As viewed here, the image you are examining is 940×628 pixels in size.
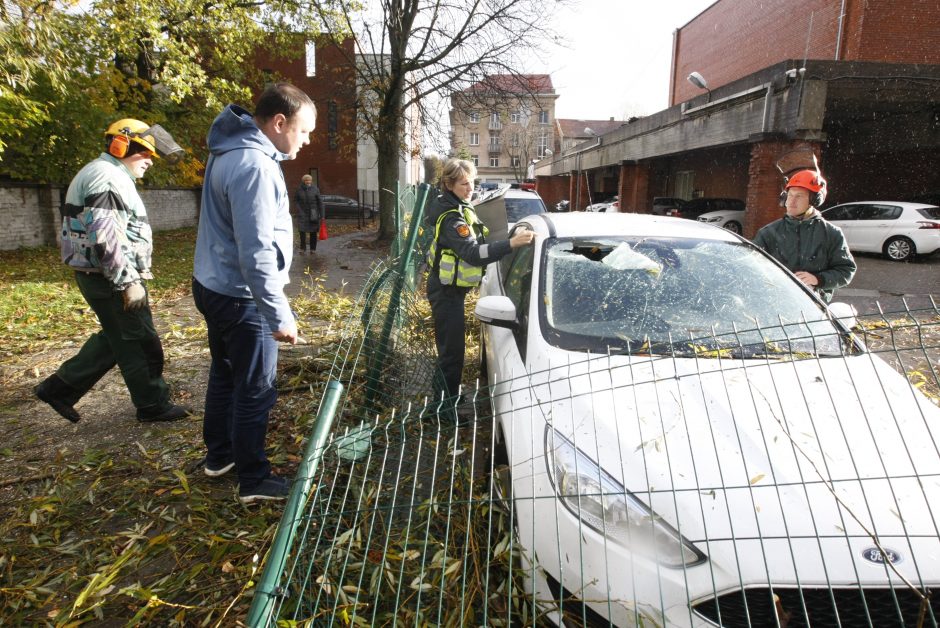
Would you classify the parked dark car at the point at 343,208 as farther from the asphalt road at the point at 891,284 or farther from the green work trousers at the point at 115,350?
the green work trousers at the point at 115,350

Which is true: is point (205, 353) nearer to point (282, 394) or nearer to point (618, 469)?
point (282, 394)

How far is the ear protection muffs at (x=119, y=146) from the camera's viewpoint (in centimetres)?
336

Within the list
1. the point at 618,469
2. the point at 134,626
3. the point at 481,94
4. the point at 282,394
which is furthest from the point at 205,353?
the point at 481,94

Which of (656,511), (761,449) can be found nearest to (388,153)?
(761,449)

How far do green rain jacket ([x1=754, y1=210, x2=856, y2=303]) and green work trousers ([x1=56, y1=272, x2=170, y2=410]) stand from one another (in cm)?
429

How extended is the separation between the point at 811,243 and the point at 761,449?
252 cm

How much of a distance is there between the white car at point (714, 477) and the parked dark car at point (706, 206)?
19351mm

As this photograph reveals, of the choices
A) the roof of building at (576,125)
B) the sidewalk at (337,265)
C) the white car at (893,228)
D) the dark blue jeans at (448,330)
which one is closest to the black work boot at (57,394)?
the dark blue jeans at (448,330)

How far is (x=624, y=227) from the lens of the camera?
360cm

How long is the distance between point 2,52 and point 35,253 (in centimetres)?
664

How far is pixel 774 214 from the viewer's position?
12.7 m

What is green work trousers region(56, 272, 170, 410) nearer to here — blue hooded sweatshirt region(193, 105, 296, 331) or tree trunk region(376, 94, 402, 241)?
blue hooded sweatshirt region(193, 105, 296, 331)

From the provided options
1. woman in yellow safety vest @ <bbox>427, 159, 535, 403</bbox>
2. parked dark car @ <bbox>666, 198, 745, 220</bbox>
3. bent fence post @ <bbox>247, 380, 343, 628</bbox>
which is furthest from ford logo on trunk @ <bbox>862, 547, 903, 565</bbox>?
parked dark car @ <bbox>666, 198, 745, 220</bbox>

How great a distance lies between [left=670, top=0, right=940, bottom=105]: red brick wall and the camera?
695 inches
